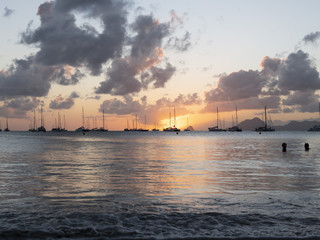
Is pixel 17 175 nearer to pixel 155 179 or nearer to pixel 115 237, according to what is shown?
pixel 155 179

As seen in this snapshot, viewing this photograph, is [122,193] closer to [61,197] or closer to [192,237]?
[61,197]

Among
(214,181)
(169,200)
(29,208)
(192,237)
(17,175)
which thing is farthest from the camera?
(17,175)

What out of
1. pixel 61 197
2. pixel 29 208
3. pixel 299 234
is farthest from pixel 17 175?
pixel 299 234

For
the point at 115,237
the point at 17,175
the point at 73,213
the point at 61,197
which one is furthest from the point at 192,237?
the point at 17,175

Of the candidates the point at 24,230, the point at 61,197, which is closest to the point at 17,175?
the point at 61,197

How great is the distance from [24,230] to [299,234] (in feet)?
30.1

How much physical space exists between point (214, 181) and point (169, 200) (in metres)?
7.89

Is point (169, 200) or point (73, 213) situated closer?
point (73, 213)

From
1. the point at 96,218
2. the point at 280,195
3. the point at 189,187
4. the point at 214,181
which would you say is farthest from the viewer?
the point at 214,181

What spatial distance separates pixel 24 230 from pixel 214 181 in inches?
602

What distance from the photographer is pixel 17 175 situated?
27.2 meters

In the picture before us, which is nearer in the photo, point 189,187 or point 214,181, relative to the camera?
point 189,187

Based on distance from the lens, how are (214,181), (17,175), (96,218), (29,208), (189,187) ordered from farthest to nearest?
(17,175) → (214,181) → (189,187) → (29,208) → (96,218)

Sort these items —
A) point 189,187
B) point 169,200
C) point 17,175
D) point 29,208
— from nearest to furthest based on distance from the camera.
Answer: point 29,208
point 169,200
point 189,187
point 17,175
